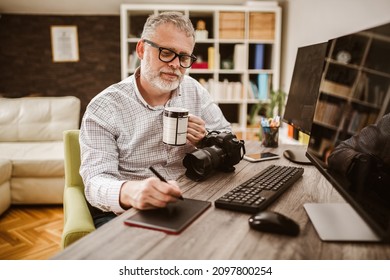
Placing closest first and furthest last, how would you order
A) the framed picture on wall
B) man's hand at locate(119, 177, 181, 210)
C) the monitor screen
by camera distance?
1. man's hand at locate(119, 177, 181, 210)
2. the monitor screen
3. the framed picture on wall

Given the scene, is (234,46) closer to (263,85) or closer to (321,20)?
(263,85)

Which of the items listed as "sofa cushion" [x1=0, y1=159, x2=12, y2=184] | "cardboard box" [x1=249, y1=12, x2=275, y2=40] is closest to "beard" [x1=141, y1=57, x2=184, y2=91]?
"sofa cushion" [x1=0, y1=159, x2=12, y2=184]

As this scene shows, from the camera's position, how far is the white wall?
7.68 feet

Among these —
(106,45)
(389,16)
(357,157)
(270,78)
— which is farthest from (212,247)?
(106,45)

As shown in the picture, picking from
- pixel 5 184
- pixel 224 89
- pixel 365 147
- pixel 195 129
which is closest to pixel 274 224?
pixel 365 147

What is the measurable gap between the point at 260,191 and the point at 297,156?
558 millimetres

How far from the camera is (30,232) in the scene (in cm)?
245

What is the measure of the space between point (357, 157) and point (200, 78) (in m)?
3.52

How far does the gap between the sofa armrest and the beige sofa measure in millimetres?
1399

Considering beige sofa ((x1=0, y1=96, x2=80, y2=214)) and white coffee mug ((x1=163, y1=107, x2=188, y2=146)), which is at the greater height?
white coffee mug ((x1=163, y1=107, x2=188, y2=146))

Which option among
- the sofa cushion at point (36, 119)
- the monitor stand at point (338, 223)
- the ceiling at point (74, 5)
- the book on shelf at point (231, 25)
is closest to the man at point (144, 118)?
the monitor stand at point (338, 223)

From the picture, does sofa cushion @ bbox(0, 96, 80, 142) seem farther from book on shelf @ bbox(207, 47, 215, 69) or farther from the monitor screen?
the monitor screen
